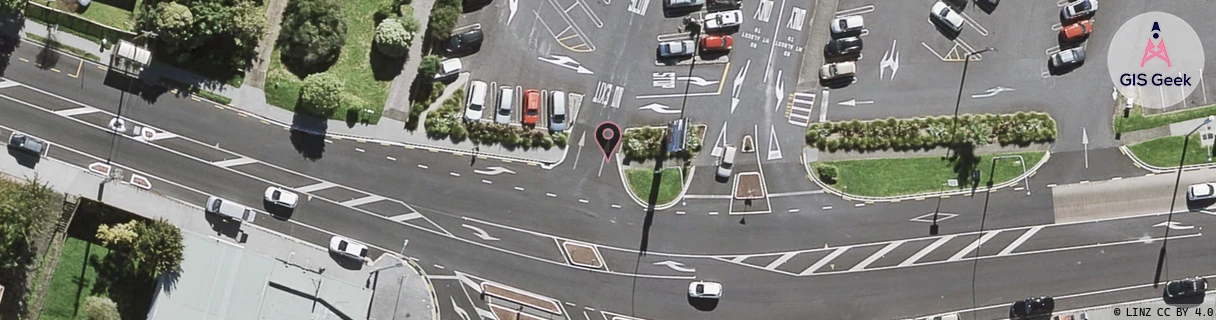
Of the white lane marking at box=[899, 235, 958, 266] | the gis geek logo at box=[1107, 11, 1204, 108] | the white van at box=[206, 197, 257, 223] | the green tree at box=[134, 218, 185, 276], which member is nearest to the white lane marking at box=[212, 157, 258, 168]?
the white van at box=[206, 197, 257, 223]

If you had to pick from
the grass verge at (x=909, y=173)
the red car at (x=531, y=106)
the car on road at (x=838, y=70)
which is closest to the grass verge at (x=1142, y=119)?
the grass verge at (x=909, y=173)

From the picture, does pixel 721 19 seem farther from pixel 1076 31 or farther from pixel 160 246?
pixel 160 246

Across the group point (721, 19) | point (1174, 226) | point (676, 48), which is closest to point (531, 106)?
point (676, 48)

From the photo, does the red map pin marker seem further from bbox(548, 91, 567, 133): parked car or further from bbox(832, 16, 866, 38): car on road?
bbox(832, 16, 866, 38): car on road

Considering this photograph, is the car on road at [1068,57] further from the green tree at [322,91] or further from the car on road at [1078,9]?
the green tree at [322,91]

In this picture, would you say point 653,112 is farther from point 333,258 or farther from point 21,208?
point 21,208

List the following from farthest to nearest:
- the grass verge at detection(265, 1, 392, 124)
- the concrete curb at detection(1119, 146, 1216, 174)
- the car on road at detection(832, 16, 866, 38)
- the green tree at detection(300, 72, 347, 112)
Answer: the concrete curb at detection(1119, 146, 1216, 174) → the car on road at detection(832, 16, 866, 38) → the grass verge at detection(265, 1, 392, 124) → the green tree at detection(300, 72, 347, 112)

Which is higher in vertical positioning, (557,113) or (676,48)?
(676,48)

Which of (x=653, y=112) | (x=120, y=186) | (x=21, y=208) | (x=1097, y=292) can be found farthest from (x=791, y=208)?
(x=21, y=208)
